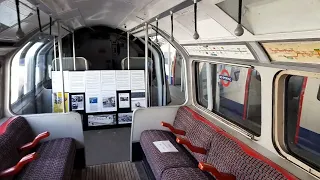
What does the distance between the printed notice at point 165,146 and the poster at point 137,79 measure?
8.55ft

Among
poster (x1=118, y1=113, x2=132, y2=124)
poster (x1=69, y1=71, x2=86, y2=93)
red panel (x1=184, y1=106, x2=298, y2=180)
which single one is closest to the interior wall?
poster (x1=69, y1=71, x2=86, y2=93)

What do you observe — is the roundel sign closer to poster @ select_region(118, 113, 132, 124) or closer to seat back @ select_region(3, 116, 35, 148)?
seat back @ select_region(3, 116, 35, 148)

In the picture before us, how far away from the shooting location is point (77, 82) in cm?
597

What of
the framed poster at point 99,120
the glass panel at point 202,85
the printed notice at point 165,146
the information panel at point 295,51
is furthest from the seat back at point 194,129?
the framed poster at point 99,120

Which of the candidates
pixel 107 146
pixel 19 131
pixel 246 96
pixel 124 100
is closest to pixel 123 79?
pixel 124 100

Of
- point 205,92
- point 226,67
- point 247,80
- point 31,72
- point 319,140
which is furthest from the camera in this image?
point 31,72

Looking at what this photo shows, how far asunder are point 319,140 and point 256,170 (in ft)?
2.22

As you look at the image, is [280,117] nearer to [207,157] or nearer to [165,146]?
[207,157]

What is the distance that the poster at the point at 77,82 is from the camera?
19.5 feet

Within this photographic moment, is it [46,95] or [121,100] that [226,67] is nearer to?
[121,100]

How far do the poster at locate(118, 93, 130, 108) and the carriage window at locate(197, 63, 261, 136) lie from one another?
2.16m

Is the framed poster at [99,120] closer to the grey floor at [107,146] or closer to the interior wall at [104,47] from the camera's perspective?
the grey floor at [107,146]

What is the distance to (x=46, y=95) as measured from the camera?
6.44 meters

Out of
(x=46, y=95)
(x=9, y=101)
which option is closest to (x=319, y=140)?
(x=9, y=101)
